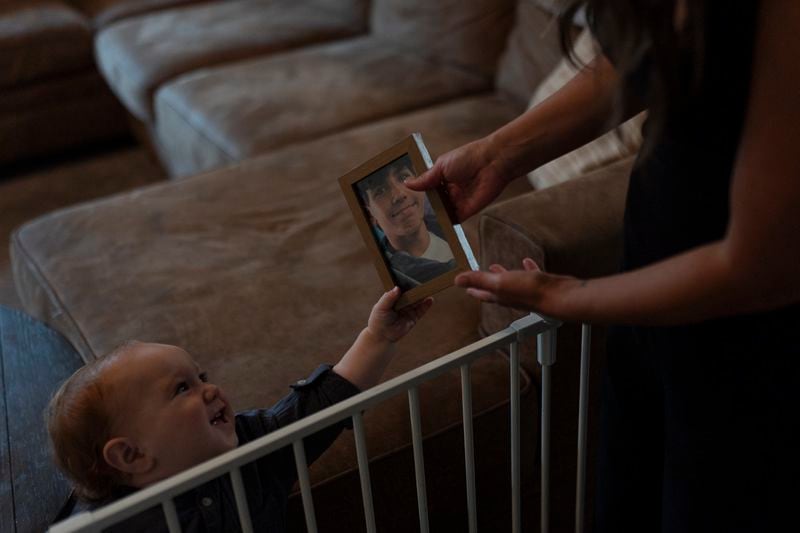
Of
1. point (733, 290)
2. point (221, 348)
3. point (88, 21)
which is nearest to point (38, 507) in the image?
point (221, 348)

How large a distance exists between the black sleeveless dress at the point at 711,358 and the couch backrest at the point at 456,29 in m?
1.61

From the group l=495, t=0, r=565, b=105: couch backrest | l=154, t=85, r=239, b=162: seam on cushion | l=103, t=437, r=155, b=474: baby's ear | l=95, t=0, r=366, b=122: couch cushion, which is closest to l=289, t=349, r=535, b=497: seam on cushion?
l=103, t=437, r=155, b=474: baby's ear

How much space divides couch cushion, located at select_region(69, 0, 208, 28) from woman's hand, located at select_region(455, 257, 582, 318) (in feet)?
9.24

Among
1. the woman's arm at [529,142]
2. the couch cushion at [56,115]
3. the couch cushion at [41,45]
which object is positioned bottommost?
the woman's arm at [529,142]

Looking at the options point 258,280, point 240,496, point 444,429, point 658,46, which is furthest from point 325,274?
point 658,46

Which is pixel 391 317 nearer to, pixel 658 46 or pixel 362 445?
pixel 362 445

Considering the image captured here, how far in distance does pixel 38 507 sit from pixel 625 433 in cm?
78

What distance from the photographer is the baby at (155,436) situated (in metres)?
1.05

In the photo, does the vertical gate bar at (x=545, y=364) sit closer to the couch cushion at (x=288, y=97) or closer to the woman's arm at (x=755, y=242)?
the woman's arm at (x=755, y=242)

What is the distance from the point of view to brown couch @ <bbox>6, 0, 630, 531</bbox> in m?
1.33

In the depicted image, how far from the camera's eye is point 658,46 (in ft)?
2.27

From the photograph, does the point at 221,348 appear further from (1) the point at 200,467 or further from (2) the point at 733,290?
(2) the point at 733,290

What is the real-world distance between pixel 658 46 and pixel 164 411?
688 mm

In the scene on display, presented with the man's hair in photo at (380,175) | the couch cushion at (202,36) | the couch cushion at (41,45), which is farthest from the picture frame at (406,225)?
the couch cushion at (41,45)
